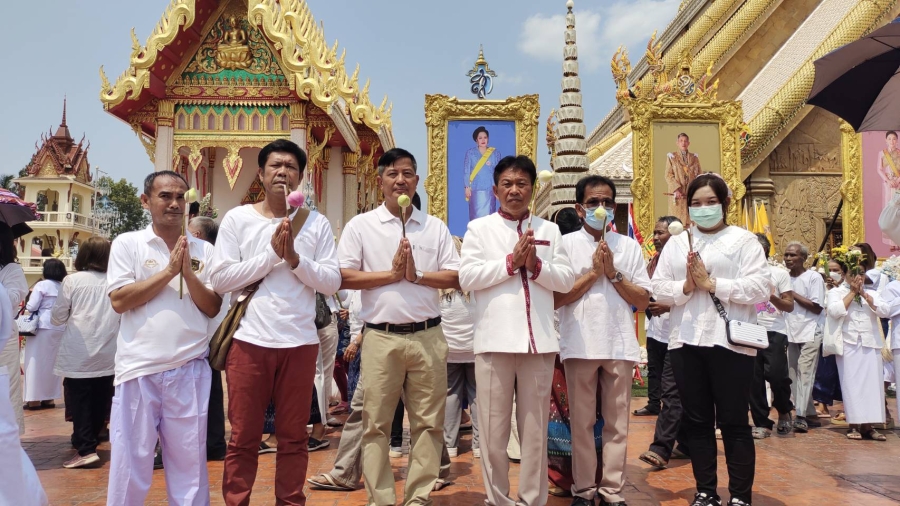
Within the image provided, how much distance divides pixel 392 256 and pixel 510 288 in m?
0.73

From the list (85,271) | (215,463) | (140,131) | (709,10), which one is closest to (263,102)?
(140,131)

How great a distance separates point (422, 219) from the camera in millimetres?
4160

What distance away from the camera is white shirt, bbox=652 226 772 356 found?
398cm

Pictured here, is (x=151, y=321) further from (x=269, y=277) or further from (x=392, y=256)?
(x=392, y=256)

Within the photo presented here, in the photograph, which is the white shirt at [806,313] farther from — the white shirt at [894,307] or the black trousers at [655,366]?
the black trousers at [655,366]

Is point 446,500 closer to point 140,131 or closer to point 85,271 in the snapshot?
point 85,271

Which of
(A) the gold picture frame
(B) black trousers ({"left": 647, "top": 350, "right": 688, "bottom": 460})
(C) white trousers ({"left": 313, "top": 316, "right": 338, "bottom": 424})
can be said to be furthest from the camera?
(A) the gold picture frame

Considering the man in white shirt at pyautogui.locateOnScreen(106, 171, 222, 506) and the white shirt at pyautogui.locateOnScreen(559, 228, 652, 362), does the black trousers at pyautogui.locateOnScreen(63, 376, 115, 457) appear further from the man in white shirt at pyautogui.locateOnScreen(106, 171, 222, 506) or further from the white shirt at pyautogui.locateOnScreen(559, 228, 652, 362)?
the white shirt at pyautogui.locateOnScreen(559, 228, 652, 362)

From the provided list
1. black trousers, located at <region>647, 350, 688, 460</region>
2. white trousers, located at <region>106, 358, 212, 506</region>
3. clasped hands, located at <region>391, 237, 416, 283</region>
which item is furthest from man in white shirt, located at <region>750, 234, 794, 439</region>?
white trousers, located at <region>106, 358, 212, 506</region>

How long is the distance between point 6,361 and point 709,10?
23.1 meters

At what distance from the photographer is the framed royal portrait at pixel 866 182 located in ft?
47.8

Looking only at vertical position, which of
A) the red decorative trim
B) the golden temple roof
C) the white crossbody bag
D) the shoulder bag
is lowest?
the shoulder bag

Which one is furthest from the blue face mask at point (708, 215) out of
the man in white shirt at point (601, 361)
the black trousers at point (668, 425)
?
the black trousers at point (668, 425)

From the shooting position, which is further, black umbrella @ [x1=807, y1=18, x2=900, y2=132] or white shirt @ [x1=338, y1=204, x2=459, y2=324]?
black umbrella @ [x1=807, y1=18, x2=900, y2=132]
